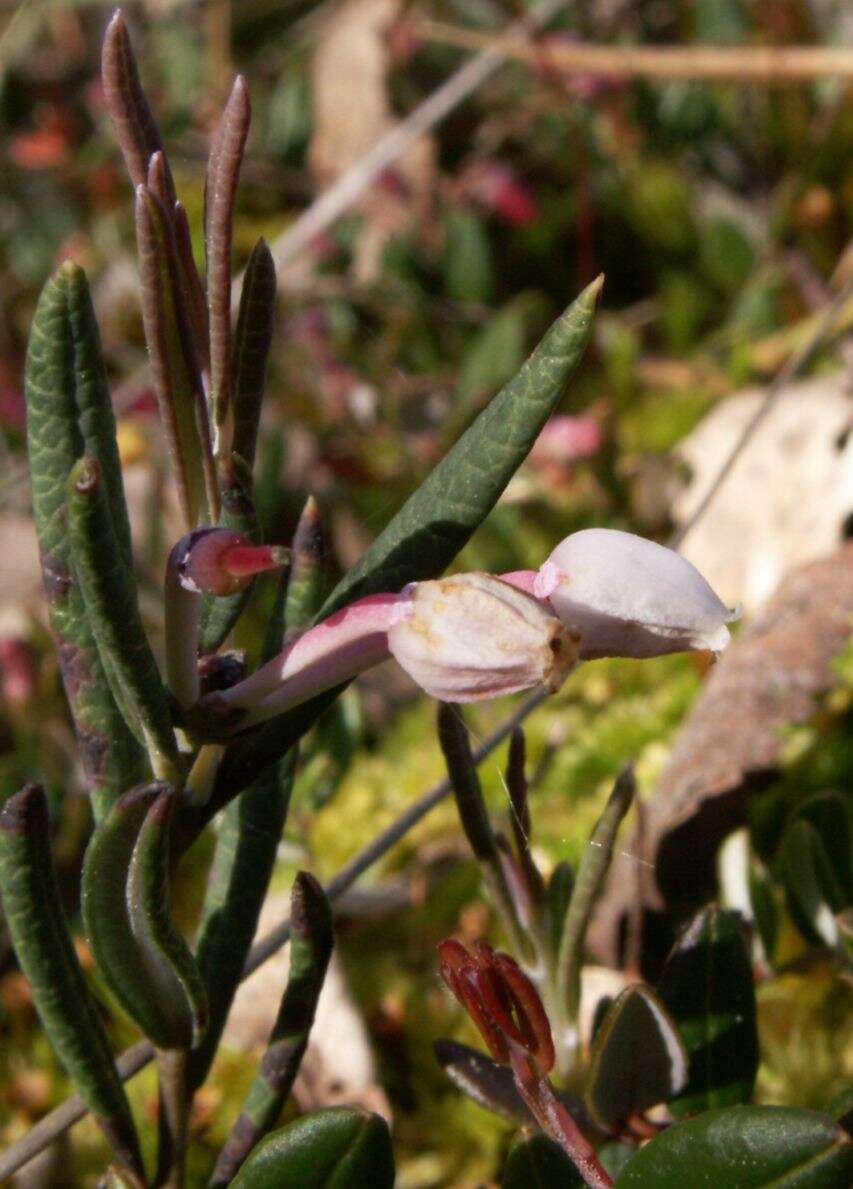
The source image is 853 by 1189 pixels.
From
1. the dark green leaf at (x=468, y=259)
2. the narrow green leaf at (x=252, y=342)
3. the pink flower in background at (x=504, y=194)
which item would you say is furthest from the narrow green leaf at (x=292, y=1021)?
the pink flower in background at (x=504, y=194)

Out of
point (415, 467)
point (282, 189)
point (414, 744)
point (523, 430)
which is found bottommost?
point (414, 744)

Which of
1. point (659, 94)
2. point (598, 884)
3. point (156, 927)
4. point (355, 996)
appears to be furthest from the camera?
point (659, 94)

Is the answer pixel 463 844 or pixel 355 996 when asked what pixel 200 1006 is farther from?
pixel 463 844

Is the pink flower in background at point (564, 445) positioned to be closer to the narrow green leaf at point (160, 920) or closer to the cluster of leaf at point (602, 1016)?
the cluster of leaf at point (602, 1016)

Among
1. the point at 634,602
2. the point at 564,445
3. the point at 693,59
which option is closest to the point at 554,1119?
the point at 634,602

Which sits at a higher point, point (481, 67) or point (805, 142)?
point (481, 67)

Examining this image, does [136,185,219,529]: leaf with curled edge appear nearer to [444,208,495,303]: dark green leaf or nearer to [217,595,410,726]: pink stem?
[217,595,410,726]: pink stem

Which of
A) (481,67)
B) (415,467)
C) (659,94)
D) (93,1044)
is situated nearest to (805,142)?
(659,94)
